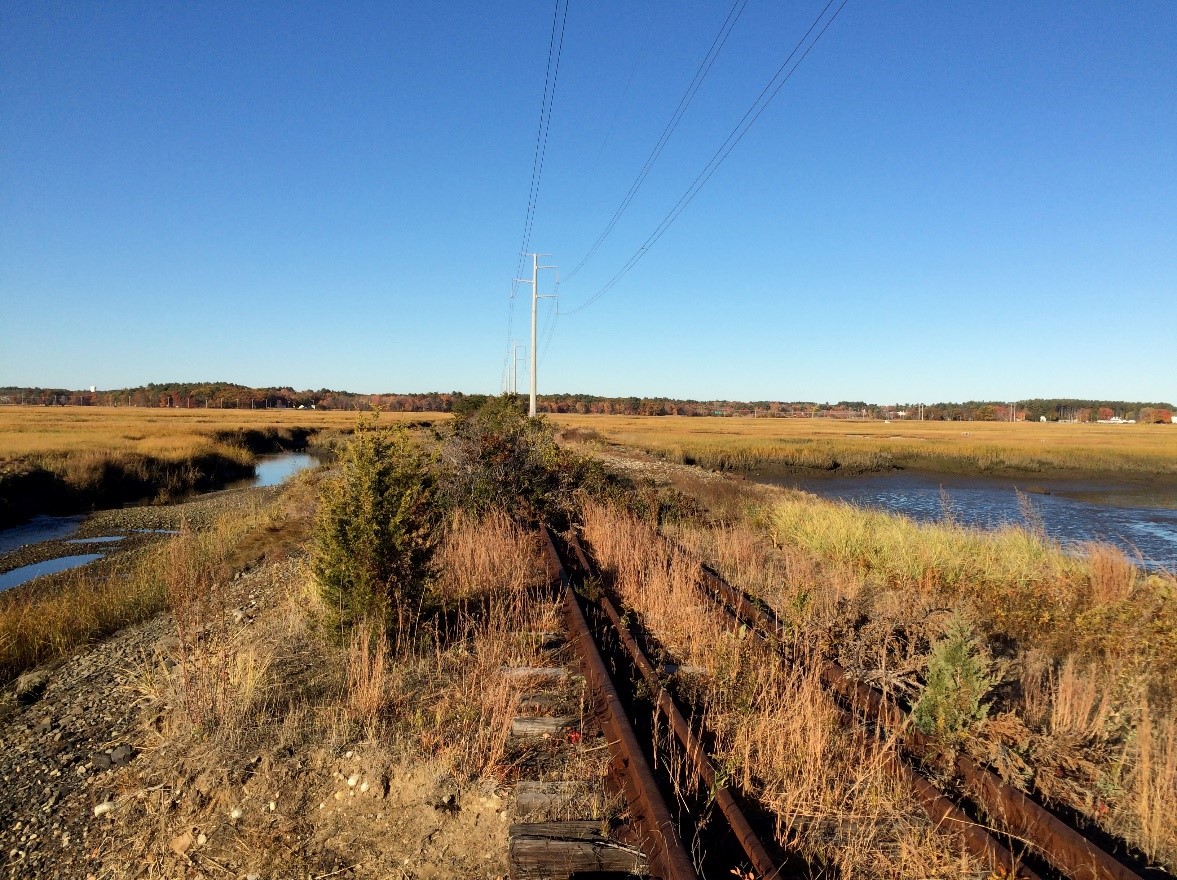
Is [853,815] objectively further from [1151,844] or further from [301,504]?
[301,504]

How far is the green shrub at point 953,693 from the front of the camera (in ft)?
14.9

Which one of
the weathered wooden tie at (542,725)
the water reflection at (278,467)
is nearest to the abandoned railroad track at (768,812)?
the weathered wooden tie at (542,725)

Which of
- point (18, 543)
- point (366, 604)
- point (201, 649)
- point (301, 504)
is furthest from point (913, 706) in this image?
point (18, 543)

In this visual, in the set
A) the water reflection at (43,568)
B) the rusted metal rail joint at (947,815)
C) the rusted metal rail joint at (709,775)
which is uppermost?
the rusted metal rail joint at (709,775)

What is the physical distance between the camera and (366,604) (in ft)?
20.5

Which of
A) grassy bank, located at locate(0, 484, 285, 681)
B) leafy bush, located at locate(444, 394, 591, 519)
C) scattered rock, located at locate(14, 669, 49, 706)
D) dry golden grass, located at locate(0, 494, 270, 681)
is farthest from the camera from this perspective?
leafy bush, located at locate(444, 394, 591, 519)

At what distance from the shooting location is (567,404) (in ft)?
550

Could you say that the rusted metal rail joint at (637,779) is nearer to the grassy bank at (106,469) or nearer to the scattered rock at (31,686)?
the scattered rock at (31,686)

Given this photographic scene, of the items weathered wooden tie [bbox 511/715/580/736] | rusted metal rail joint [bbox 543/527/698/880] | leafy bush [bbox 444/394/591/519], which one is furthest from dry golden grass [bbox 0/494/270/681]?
leafy bush [bbox 444/394/591/519]

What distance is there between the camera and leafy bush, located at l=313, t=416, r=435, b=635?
6305mm

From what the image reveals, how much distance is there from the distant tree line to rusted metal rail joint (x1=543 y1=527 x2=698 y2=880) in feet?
430

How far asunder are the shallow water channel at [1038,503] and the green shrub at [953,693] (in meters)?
9.70

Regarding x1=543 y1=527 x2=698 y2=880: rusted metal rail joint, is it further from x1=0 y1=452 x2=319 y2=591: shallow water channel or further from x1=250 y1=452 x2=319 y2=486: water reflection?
x1=250 y1=452 x2=319 y2=486: water reflection

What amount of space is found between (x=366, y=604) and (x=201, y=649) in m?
1.25
